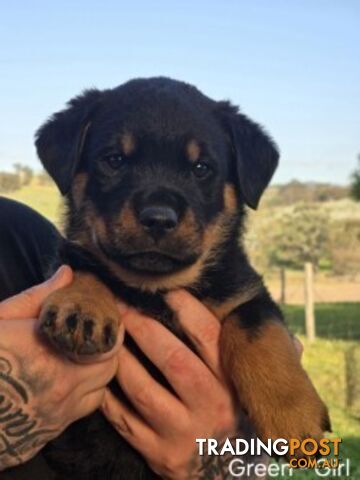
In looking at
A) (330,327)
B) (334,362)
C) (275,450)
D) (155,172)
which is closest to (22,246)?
(155,172)

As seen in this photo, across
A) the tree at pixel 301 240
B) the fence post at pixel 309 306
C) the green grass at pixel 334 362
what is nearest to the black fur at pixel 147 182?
the green grass at pixel 334 362

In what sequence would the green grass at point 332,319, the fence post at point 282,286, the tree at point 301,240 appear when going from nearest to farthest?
the green grass at point 332,319
the fence post at point 282,286
the tree at point 301,240

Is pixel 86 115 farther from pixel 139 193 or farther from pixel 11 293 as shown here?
pixel 11 293

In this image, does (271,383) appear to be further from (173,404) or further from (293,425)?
(173,404)

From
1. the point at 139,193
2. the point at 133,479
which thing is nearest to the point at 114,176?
the point at 139,193

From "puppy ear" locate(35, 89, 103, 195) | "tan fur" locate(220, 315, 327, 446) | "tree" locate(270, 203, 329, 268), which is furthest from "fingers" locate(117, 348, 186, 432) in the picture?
"tree" locate(270, 203, 329, 268)

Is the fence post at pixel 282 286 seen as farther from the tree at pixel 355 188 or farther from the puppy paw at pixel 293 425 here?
the puppy paw at pixel 293 425

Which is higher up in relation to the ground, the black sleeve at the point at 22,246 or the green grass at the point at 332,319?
the black sleeve at the point at 22,246
